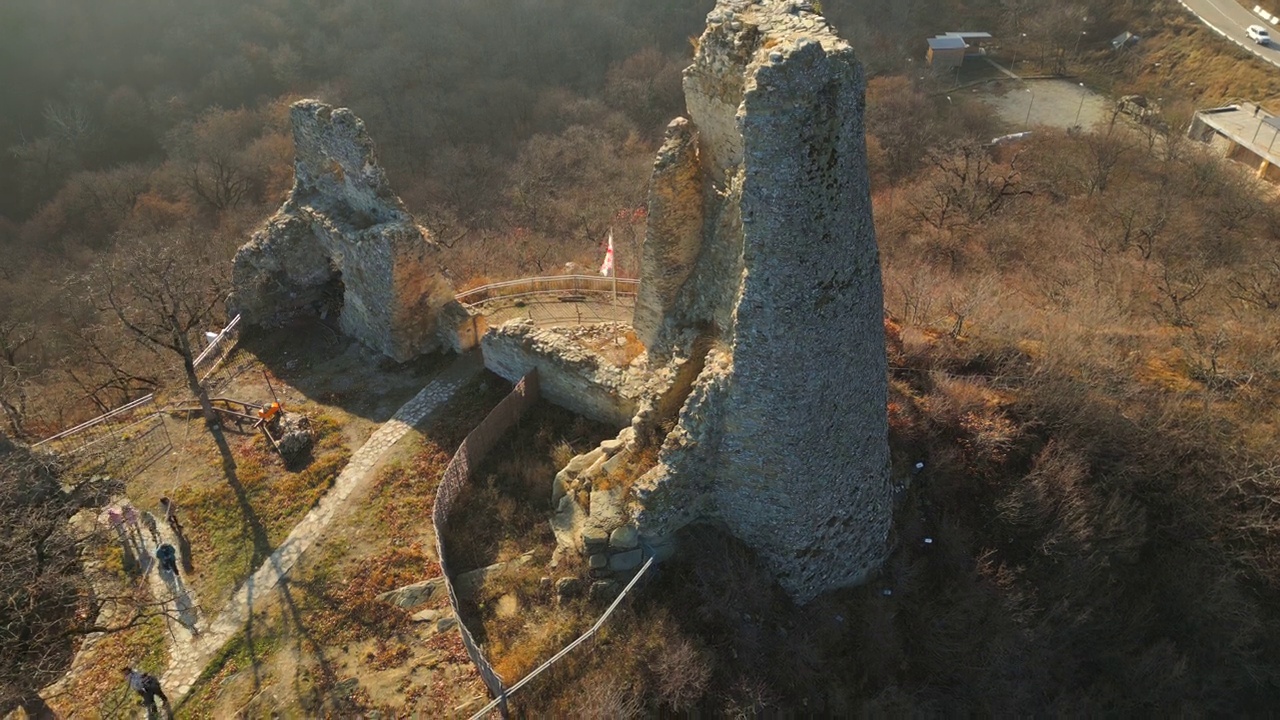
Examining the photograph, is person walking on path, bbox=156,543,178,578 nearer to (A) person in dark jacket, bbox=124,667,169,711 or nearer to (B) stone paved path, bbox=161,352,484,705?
(B) stone paved path, bbox=161,352,484,705

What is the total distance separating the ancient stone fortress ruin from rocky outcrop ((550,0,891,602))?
3cm

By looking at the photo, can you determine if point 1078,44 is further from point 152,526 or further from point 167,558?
point 167,558

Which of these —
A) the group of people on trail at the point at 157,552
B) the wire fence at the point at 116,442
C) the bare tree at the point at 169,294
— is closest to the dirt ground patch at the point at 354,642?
the group of people on trail at the point at 157,552

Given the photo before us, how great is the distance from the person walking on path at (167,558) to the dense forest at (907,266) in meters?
7.62

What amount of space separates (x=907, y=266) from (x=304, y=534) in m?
24.0

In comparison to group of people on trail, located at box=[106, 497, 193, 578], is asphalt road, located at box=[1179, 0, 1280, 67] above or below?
below

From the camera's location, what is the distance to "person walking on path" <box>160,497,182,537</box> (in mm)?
14398

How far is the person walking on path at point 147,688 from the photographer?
36.8 ft

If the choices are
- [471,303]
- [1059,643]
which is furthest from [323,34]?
[1059,643]

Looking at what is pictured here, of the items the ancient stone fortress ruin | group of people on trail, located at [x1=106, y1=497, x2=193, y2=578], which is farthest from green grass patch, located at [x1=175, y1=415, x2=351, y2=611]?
the ancient stone fortress ruin

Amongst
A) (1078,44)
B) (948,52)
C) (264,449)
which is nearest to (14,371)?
(264,449)

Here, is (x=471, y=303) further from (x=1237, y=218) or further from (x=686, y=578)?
(x=1237, y=218)

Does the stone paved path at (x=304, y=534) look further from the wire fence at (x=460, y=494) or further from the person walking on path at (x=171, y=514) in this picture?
the person walking on path at (x=171, y=514)

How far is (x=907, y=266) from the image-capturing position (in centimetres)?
2938
